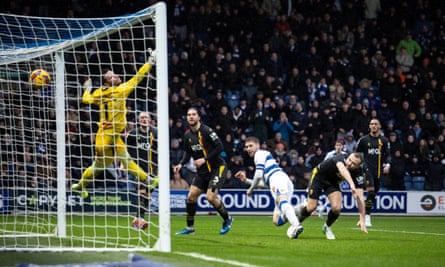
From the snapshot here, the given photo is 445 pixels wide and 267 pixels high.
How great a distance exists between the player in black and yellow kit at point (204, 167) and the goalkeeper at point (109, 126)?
1237 millimetres

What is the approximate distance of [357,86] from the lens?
28156mm

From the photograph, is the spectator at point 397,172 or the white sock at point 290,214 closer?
the white sock at point 290,214

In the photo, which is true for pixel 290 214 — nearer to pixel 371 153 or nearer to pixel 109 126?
pixel 109 126

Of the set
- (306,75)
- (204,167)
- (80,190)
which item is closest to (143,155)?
(204,167)

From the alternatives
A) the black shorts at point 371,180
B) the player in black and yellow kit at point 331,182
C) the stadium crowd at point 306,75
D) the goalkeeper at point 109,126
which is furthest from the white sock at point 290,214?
the stadium crowd at point 306,75

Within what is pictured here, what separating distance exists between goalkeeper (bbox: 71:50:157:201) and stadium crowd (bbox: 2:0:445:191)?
9.97m

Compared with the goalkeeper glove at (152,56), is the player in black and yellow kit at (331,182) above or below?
below

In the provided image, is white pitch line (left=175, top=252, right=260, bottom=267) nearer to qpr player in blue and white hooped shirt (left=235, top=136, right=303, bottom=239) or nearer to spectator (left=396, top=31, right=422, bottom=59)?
qpr player in blue and white hooped shirt (left=235, top=136, right=303, bottom=239)

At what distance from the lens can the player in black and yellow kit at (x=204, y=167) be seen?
15102mm

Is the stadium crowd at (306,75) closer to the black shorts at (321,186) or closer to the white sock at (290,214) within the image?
the black shorts at (321,186)

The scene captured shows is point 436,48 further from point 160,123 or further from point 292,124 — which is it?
point 160,123

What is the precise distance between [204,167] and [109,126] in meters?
2.05

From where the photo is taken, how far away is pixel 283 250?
1204 centimetres

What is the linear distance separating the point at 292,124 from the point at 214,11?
517cm
